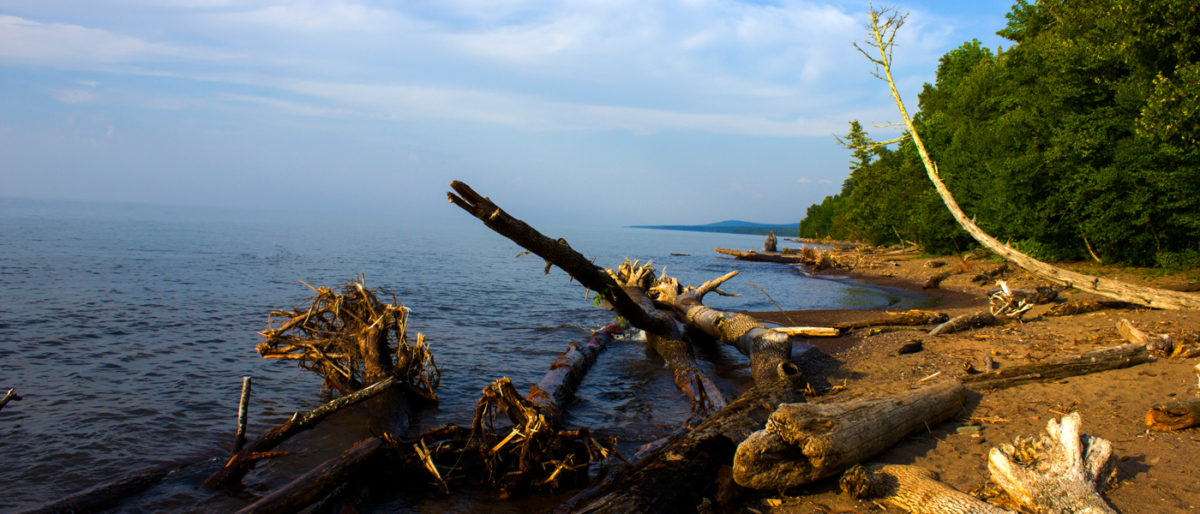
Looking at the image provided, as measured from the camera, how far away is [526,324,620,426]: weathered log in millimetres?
7520

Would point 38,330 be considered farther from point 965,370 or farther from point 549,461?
point 965,370

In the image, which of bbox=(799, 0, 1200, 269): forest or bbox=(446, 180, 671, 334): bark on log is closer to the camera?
bbox=(446, 180, 671, 334): bark on log

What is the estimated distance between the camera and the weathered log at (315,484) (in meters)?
4.37

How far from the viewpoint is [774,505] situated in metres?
4.73

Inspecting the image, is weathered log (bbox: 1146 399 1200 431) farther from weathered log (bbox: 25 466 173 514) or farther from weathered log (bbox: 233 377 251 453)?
weathered log (bbox: 25 466 173 514)

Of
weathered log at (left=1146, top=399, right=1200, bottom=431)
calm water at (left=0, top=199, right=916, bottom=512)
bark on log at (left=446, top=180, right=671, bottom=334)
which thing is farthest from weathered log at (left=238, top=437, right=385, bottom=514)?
weathered log at (left=1146, top=399, right=1200, bottom=431)

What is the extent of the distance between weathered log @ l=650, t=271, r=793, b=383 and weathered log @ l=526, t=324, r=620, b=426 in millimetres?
2690

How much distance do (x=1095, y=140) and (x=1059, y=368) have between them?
15.8m

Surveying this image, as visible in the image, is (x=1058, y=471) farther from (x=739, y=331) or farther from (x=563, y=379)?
(x=739, y=331)

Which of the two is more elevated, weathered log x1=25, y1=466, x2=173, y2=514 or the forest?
the forest

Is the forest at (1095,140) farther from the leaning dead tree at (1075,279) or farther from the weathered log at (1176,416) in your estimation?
the weathered log at (1176,416)

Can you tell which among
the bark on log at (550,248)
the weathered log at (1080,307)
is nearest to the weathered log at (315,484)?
the bark on log at (550,248)

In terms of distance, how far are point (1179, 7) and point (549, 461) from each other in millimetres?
19863

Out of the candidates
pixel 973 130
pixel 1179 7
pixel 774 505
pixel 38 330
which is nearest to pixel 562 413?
pixel 774 505
